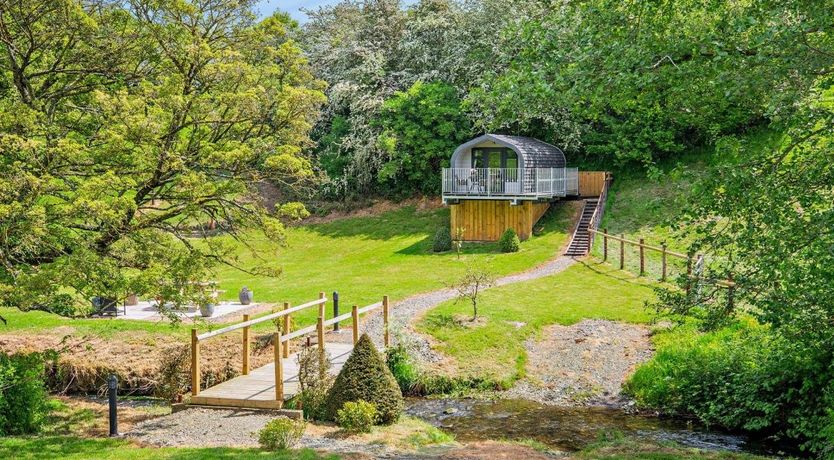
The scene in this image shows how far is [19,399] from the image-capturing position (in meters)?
14.3

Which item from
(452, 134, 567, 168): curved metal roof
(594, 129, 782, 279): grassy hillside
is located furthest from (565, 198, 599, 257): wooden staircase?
(452, 134, 567, 168): curved metal roof

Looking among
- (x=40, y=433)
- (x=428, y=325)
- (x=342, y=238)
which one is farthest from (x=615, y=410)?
(x=342, y=238)

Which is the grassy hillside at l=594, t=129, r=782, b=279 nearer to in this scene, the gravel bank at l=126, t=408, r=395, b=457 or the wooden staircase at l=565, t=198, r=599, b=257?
the wooden staircase at l=565, t=198, r=599, b=257

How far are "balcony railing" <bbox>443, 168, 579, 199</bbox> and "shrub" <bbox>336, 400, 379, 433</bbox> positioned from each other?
20.3 meters

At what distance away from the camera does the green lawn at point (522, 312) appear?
19.6 meters

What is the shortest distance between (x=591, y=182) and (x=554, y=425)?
2303 cm

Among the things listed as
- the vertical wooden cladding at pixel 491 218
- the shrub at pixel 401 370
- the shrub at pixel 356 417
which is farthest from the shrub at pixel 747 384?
the vertical wooden cladding at pixel 491 218

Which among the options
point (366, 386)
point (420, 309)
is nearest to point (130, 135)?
point (366, 386)

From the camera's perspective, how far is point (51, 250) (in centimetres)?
1366

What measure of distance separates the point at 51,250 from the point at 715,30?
457 inches

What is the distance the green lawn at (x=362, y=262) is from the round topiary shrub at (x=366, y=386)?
11.0 ft

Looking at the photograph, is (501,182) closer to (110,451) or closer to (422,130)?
(422,130)

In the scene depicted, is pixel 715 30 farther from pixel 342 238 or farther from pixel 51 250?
pixel 342 238

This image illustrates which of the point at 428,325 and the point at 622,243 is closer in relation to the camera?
the point at 428,325
